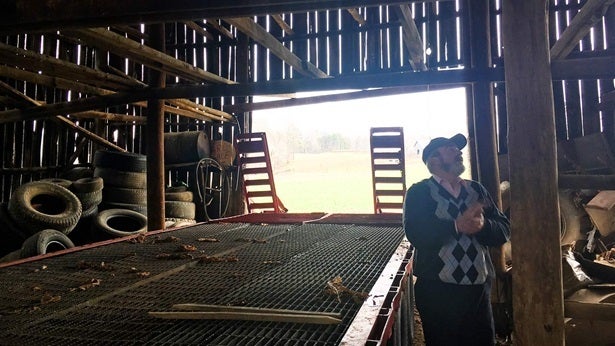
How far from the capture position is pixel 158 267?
3387 mm

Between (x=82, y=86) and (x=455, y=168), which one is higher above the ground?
(x=82, y=86)

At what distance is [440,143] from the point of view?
3.41 metres

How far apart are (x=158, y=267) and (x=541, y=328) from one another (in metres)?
2.74

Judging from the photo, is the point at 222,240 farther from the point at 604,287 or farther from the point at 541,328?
the point at 604,287

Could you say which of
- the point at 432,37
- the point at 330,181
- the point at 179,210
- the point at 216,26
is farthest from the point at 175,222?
the point at 330,181

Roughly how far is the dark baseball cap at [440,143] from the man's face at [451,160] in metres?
0.05

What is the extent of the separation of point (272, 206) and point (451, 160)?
768 cm

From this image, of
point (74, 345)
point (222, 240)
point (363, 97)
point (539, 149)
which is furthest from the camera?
point (363, 97)

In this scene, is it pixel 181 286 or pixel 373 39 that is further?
pixel 373 39

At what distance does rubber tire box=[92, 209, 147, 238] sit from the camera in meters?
7.60

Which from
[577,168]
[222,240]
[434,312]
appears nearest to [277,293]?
[434,312]

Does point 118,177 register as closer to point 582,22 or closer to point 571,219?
point 582,22

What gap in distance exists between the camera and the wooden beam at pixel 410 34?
22.5ft

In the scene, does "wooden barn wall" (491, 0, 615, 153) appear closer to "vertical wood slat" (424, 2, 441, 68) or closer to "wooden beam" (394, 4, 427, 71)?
"vertical wood slat" (424, 2, 441, 68)
